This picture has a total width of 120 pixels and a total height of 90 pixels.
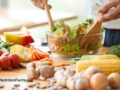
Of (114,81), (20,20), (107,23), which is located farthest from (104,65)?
(20,20)

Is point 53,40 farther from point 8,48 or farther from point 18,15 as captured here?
point 18,15

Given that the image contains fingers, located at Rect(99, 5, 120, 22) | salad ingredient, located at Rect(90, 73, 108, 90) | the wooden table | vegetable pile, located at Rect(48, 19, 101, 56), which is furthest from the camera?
vegetable pile, located at Rect(48, 19, 101, 56)

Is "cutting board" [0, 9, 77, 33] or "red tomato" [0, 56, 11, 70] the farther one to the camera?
"cutting board" [0, 9, 77, 33]

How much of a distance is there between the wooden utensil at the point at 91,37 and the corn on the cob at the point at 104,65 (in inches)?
13.2

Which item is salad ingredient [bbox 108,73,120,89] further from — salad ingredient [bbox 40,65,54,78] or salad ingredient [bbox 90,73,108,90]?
salad ingredient [bbox 40,65,54,78]

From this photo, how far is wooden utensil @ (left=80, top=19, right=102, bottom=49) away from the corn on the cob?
0.34 meters

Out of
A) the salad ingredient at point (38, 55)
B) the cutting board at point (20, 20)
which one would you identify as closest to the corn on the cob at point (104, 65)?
the salad ingredient at point (38, 55)

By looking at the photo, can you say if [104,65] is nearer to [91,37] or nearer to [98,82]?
[98,82]

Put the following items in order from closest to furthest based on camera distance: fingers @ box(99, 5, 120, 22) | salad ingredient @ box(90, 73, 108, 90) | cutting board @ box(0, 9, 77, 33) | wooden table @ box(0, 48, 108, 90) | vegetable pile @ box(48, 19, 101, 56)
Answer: salad ingredient @ box(90, 73, 108, 90) < wooden table @ box(0, 48, 108, 90) < fingers @ box(99, 5, 120, 22) < vegetable pile @ box(48, 19, 101, 56) < cutting board @ box(0, 9, 77, 33)

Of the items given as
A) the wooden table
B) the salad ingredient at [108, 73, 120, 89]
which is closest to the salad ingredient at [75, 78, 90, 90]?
the salad ingredient at [108, 73, 120, 89]

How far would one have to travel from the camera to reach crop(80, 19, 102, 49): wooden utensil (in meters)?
1.86

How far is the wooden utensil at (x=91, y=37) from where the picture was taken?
186 centimetres

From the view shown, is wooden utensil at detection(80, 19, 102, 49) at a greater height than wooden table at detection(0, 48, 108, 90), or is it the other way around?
wooden utensil at detection(80, 19, 102, 49)

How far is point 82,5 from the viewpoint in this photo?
5.46 meters
